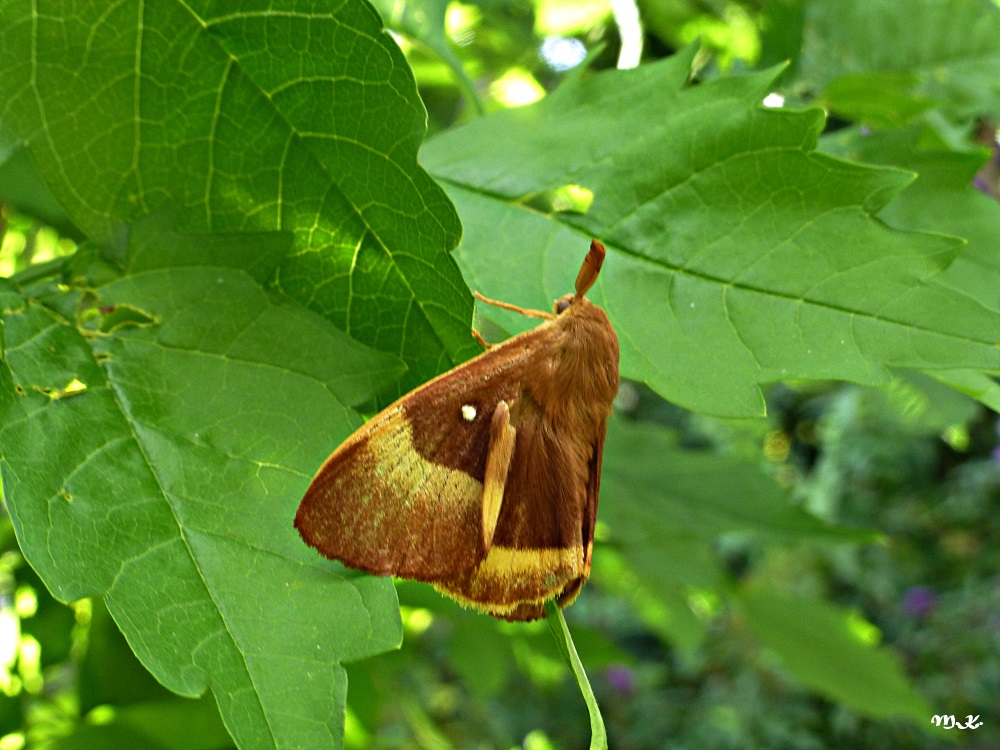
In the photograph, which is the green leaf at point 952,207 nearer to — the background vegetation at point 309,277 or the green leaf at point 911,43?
the background vegetation at point 309,277

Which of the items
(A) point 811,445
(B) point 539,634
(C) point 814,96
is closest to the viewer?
(C) point 814,96

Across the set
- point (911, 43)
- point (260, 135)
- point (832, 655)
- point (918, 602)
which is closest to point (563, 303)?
point (260, 135)

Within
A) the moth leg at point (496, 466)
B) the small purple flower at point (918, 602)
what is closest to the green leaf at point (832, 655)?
the moth leg at point (496, 466)

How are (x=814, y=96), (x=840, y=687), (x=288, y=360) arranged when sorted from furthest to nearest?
(x=840, y=687)
(x=814, y=96)
(x=288, y=360)

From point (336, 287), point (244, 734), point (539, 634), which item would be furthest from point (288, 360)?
point (539, 634)

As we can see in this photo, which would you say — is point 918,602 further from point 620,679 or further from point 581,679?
point 581,679

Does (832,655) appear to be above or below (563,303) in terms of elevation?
below

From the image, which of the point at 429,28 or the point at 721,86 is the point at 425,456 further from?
the point at 429,28
